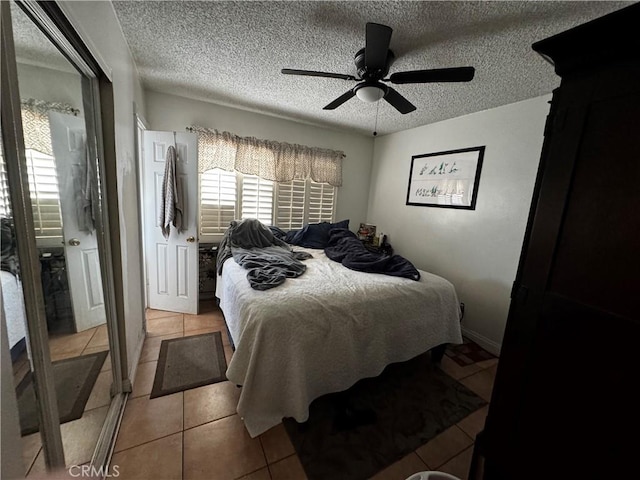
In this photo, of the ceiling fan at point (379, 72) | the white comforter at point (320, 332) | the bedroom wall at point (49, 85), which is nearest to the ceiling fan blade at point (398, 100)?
the ceiling fan at point (379, 72)

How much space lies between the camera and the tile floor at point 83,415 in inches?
28.5

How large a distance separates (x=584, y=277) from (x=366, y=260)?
170 cm

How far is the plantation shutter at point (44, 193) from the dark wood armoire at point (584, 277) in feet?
5.58

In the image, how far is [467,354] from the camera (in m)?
2.53

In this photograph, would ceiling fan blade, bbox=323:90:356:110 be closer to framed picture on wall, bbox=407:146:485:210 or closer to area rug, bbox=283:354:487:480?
framed picture on wall, bbox=407:146:485:210

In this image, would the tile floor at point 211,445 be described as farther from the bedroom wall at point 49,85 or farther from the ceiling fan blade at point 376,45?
the ceiling fan blade at point 376,45

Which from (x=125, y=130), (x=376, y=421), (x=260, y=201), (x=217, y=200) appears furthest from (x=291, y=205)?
(x=376, y=421)

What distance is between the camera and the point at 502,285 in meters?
2.58

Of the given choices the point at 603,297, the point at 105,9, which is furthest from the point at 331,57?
the point at 603,297

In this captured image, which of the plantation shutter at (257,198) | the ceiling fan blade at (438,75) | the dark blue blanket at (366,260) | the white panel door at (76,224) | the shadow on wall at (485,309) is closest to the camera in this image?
the white panel door at (76,224)

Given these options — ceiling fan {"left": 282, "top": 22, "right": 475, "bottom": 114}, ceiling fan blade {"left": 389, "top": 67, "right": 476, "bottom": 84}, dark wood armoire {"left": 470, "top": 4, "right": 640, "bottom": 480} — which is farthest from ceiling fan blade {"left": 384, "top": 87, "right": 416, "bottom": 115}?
dark wood armoire {"left": 470, "top": 4, "right": 640, "bottom": 480}

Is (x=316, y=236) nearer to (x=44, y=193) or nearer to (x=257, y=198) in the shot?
(x=257, y=198)

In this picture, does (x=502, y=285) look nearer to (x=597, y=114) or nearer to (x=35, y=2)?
(x=597, y=114)

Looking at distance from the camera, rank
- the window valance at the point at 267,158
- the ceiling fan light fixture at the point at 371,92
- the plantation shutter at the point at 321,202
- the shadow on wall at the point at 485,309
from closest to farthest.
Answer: the ceiling fan light fixture at the point at 371,92 < the shadow on wall at the point at 485,309 < the window valance at the point at 267,158 < the plantation shutter at the point at 321,202
